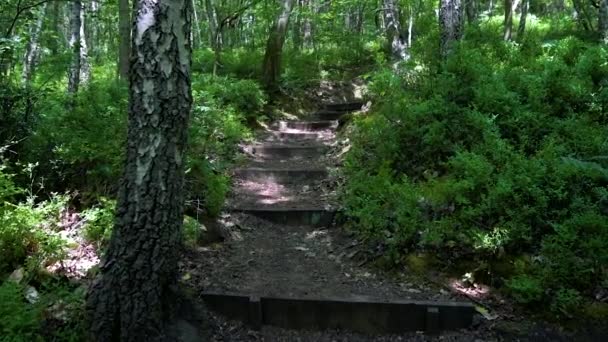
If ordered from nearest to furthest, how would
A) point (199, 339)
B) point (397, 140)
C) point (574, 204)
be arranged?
point (199, 339), point (574, 204), point (397, 140)

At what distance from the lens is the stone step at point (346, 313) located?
12.9 ft

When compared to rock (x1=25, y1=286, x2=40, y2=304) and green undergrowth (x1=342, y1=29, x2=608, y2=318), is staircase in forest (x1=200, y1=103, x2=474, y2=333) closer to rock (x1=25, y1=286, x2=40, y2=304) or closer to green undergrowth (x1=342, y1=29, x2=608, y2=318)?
green undergrowth (x1=342, y1=29, x2=608, y2=318)

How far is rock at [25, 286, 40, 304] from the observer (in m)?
3.85

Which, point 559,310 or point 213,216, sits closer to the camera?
point 559,310

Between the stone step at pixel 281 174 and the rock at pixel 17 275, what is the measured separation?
152 inches

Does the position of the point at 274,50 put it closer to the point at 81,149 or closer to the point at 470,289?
the point at 81,149

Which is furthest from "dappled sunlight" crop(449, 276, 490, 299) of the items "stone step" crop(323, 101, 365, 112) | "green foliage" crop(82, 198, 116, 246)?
"stone step" crop(323, 101, 365, 112)

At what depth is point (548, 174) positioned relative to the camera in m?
4.62

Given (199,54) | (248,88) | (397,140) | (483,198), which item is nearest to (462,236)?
(483,198)

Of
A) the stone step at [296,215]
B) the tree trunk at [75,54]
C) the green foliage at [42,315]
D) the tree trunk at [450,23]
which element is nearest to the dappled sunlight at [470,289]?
the stone step at [296,215]

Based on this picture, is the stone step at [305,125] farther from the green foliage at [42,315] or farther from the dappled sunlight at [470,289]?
the green foliage at [42,315]

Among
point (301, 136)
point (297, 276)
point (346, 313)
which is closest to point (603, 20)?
point (301, 136)

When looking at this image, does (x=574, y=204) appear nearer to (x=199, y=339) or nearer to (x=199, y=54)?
(x=199, y=339)

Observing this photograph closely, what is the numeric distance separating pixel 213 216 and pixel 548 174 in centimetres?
376
